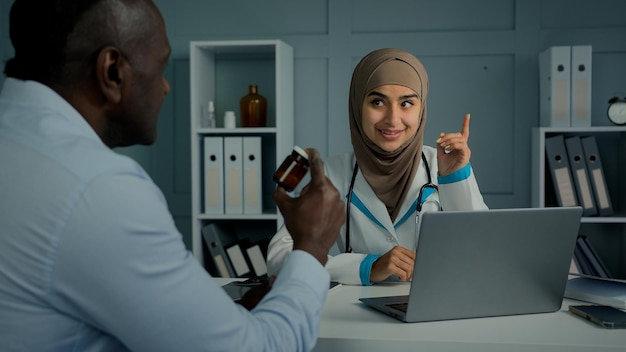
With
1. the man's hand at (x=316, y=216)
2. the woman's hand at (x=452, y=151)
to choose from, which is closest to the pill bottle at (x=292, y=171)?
the man's hand at (x=316, y=216)

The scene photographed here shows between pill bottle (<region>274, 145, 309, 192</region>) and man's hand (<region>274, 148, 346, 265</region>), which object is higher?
pill bottle (<region>274, 145, 309, 192</region>)

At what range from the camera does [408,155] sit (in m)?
2.31

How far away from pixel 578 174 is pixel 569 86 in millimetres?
416

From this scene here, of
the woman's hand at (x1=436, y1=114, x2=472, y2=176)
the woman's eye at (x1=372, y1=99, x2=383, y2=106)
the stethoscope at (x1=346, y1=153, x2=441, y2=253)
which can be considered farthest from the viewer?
the woman's eye at (x1=372, y1=99, x2=383, y2=106)

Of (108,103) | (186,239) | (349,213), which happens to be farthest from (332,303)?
(186,239)

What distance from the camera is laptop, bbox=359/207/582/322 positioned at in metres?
1.33

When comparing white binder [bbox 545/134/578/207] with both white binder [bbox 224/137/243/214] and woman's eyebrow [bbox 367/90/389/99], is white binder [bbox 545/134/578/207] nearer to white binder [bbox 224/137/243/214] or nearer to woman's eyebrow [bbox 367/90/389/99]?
woman's eyebrow [bbox 367/90/389/99]

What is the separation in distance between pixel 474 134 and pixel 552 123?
18.0 inches

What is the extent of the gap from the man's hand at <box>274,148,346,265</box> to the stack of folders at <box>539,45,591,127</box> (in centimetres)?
250

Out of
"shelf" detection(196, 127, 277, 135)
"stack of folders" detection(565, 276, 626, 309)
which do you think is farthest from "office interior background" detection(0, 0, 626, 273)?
"stack of folders" detection(565, 276, 626, 309)

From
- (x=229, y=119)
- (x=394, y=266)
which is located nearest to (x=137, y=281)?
(x=394, y=266)

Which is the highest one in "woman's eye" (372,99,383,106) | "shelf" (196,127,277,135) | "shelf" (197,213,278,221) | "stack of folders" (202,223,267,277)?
"woman's eye" (372,99,383,106)

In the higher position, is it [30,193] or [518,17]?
[518,17]

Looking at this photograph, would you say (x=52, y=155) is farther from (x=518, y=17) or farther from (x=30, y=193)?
(x=518, y=17)
